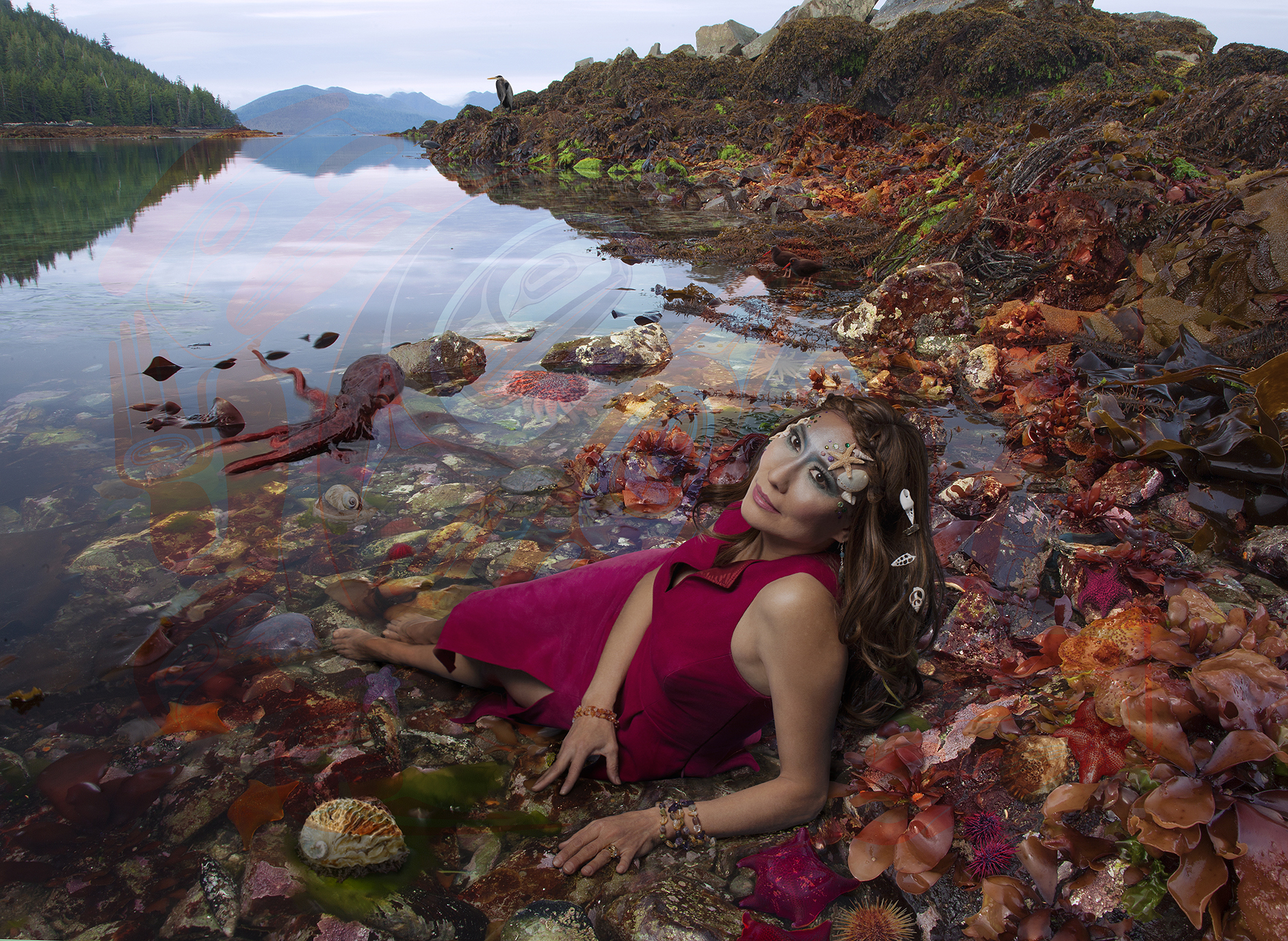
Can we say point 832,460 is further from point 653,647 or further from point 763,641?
point 653,647

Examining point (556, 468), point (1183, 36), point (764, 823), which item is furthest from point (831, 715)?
point (1183, 36)

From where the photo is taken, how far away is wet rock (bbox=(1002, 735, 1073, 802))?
1679mm

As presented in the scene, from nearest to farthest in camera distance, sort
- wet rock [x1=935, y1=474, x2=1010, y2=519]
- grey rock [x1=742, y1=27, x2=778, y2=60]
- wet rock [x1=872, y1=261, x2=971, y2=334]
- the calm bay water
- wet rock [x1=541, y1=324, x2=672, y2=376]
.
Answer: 1. the calm bay water
2. wet rock [x1=935, y1=474, x2=1010, y2=519]
3. wet rock [x1=541, y1=324, x2=672, y2=376]
4. wet rock [x1=872, y1=261, x2=971, y2=334]
5. grey rock [x1=742, y1=27, x2=778, y2=60]

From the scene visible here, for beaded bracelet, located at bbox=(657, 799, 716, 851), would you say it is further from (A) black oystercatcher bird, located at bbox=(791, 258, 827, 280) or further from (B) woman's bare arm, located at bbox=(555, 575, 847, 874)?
(A) black oystercatcher bird, located at bbox=(791, 258, 827, 280)

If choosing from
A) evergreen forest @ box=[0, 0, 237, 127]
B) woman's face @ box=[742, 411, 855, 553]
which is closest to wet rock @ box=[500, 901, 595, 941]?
woman's face @ box=[742, 411, 855, 553]

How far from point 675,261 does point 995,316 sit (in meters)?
4.47

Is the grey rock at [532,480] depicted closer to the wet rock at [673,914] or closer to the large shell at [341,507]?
the large shell at [341,507]

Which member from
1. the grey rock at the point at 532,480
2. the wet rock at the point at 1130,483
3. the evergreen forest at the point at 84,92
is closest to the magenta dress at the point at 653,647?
the grey rock at the point at 532,480

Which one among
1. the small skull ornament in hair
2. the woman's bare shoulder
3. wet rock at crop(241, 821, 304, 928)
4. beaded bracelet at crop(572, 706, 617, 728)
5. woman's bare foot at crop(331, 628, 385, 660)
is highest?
the small skull ornament in hair

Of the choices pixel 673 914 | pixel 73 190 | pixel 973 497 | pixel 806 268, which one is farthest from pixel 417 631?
pixel 73 190

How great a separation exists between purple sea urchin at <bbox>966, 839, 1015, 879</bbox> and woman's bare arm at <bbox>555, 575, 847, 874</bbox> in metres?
0.35

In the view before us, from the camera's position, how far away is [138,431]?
4.46 meters

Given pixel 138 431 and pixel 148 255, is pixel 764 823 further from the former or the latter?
pixel 148 255

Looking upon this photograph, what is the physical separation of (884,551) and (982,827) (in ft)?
2.16
